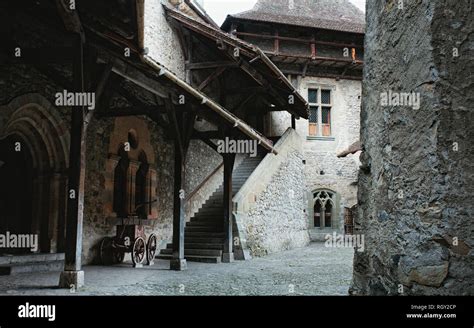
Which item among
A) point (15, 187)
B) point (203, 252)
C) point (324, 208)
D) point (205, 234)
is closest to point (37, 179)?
point (15, 187)

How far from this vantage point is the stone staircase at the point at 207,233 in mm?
9430

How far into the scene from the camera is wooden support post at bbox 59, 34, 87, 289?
17.7 feet

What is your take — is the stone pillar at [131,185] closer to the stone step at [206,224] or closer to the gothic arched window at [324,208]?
the stone step at [206,224]

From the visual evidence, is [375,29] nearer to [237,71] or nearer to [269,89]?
[269,89]

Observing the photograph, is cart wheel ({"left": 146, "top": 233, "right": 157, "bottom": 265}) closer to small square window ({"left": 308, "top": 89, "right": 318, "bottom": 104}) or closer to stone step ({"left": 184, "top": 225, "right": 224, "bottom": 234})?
stone step ({"left": 184, "top": 225, "right": 224, "bottom": 234})

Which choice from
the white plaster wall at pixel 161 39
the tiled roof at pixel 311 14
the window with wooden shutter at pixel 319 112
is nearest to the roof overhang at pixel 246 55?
the white plaster wall at pixel 161 39

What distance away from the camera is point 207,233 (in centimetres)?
1022

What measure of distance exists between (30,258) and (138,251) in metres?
1.87

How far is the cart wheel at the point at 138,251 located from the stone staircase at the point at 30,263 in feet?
3.95

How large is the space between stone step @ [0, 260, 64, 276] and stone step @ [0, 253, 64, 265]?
0.26ft

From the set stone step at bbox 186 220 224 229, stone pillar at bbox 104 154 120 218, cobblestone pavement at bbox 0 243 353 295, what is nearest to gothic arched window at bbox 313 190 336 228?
Result: stone step at bbox 186 220 224 229
